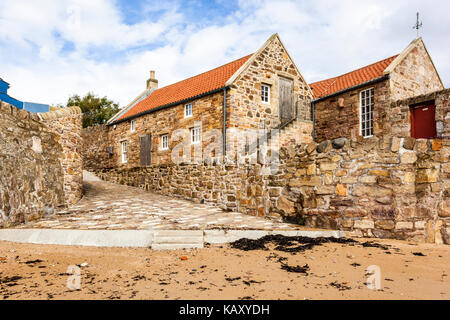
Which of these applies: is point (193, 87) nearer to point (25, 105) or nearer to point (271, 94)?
point (271, 94)

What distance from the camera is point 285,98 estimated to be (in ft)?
55.0

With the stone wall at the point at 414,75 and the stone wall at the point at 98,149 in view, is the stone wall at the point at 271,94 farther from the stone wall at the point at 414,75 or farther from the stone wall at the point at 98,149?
the stone wall at the point at 98,149

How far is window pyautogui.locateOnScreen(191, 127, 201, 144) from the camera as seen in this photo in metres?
15.9

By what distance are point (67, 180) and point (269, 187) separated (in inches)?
248

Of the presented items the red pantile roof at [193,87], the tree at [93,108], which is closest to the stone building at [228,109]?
the red pantile roof at [193,87]

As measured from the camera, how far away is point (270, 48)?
53.3 feet

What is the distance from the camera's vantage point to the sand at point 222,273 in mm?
3367

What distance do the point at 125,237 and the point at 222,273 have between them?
2.38 meters

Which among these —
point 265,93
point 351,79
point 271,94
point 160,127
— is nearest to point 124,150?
point 160,127

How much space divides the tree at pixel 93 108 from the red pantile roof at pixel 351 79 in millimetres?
20662

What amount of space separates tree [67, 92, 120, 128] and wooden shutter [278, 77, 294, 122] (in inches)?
799

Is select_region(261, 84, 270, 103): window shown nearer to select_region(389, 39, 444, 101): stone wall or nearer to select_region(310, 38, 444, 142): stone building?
select_region(310, 38, 444, 142): stone building
